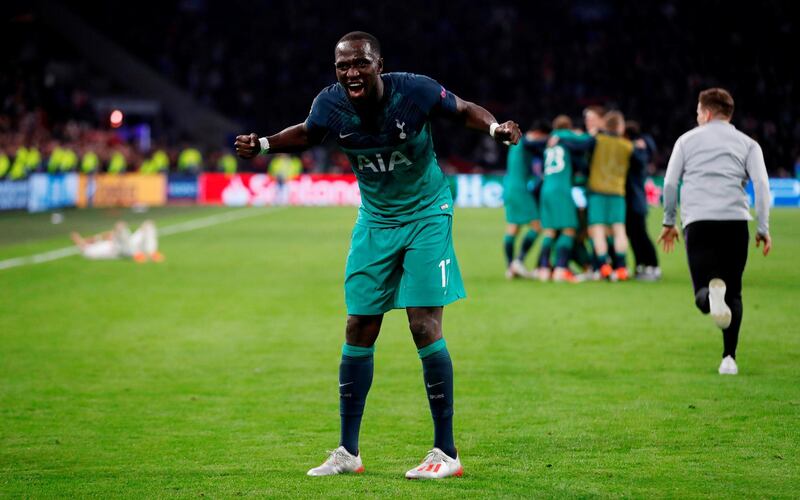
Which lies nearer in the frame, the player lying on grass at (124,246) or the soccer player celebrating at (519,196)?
the soccer player celebrating at (519,196)

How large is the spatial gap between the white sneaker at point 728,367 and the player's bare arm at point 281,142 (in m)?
4.36

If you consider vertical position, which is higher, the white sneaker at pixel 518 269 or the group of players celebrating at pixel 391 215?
the group of players celebrating at pixel 391 215

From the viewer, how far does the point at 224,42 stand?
55906mm

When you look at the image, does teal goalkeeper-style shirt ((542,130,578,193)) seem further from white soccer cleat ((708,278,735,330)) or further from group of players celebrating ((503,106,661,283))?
white soccer cleat ((708,278,735,330))

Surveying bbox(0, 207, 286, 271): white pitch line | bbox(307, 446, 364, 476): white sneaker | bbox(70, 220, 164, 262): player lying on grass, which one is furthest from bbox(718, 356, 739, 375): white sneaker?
bbox(70, 220, 164, 262): player lying on grass

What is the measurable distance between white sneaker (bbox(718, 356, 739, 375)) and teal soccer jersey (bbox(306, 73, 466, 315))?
3.63 m

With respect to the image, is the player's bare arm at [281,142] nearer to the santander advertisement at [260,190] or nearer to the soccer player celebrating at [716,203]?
the soccer player celebrating at [716,203]

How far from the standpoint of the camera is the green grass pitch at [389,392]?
243 inches

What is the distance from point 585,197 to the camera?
56.0 ft

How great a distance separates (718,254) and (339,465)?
13.1ft

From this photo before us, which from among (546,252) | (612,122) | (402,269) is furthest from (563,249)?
(402,269)

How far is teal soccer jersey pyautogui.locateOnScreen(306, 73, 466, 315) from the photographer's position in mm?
6242

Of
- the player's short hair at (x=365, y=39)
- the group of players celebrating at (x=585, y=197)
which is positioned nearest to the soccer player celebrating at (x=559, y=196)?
the group of players celebrating at (x=585, y=197)

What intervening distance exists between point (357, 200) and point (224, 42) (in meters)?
13.1
